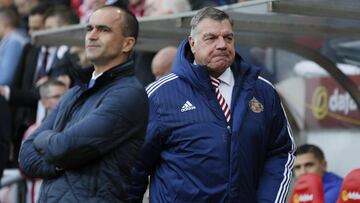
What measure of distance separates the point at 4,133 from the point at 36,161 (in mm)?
3700

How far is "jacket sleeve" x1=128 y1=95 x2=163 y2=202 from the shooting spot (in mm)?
6523

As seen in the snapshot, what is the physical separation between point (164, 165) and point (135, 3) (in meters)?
5.17

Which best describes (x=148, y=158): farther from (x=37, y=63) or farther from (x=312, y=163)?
(x=37, y=63)

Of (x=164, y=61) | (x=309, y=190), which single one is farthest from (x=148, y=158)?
(x=164, y=61)

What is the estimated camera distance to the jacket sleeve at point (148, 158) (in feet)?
21.4

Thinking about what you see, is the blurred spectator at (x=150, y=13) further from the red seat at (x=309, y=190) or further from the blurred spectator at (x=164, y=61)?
the red seat at (x=309, y=190)

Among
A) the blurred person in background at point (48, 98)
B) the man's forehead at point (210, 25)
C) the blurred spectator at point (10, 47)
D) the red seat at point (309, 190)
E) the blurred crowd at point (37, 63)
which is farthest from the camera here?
the blurred spectator at point (10, 47)

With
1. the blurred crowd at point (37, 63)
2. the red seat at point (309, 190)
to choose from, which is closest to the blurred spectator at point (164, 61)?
the blurred crowd at point (37, 63)

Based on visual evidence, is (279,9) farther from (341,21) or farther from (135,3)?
(135,3)

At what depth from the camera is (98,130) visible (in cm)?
616

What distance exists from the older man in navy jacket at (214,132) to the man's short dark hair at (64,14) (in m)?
5.14

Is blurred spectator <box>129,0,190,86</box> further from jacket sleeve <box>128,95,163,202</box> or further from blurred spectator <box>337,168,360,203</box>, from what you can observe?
jacket sleeve <box>128,95,163,202</box>

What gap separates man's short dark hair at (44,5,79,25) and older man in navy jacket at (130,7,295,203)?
5.14 metres

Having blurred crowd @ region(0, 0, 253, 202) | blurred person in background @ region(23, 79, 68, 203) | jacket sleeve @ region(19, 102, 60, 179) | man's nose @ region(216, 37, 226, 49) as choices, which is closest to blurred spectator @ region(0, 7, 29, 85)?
blurred crowd @ region(0, 0, 253, 202)
